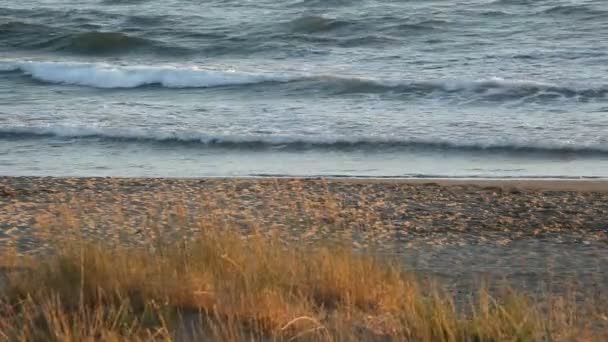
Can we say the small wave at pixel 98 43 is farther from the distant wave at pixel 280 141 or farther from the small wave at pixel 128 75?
the distant wave at pixel 280 141

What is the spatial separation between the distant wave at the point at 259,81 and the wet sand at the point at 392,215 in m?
5.81

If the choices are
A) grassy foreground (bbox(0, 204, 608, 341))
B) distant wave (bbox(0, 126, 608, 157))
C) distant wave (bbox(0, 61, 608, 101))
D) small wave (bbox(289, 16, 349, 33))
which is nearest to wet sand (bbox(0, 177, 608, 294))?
grassy foreground (bbox(0, 204, 608, 341))

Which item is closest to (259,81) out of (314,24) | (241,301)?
(314,24)

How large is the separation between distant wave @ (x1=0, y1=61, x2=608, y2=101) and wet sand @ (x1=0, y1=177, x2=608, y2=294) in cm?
581

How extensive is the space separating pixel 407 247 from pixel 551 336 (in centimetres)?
351

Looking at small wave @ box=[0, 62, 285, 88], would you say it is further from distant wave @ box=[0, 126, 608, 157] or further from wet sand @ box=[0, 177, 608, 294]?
wet sand @ box=[0, 177, 608, 294]

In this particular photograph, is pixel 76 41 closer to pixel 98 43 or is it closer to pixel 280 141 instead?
pixel 98 43

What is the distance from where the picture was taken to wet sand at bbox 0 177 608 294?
25.8 ft

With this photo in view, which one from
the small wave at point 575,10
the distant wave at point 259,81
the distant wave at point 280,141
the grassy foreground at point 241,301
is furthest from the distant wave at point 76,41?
the grassy foreground at point 241,301

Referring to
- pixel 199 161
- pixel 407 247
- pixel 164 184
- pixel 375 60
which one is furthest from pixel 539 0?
pixel 407 247

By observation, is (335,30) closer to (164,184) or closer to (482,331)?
(164,184)

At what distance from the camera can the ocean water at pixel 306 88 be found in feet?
44.2

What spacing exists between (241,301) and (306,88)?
43.6 ft

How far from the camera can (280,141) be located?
47.0 ft
